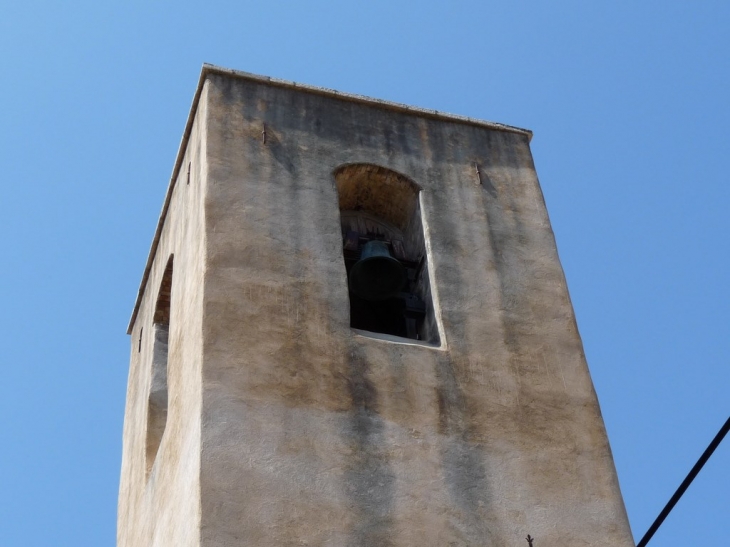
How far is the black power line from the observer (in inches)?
305

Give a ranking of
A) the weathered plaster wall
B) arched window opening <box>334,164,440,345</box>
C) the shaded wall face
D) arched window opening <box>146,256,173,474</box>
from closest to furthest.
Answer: the shaded wall face, the weathered plaster wall, arched window opening <box>334,164,440,345</box>, arched window opening <box>146,256,173,474</box>

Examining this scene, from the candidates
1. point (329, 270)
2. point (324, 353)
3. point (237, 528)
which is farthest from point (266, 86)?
point (237, 528)

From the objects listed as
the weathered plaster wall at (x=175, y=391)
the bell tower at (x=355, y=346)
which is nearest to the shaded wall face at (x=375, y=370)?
the bell tower at (x=355, y=346)

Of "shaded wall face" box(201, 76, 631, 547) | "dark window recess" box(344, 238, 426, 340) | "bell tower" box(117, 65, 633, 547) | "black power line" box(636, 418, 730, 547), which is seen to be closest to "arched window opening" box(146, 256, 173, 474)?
"bell tower" box(117, 65, 633, 547)

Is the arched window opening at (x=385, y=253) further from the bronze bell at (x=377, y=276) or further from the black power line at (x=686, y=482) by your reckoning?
the black power line at (x=686, y=482)

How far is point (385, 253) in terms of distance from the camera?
12523mm

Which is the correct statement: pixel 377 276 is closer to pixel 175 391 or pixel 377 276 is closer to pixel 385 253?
pixel 385 253

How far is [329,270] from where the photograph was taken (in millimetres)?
11766

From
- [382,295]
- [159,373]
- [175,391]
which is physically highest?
[159,373]

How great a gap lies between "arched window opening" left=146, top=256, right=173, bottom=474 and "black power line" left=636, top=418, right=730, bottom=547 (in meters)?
5.09

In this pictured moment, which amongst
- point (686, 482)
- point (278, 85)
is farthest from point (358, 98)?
point (686, 482)

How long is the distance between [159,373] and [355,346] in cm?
308

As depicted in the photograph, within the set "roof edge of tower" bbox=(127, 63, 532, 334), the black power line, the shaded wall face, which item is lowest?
the black power line

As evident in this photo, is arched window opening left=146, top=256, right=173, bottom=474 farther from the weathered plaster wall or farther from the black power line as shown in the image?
the black power line
